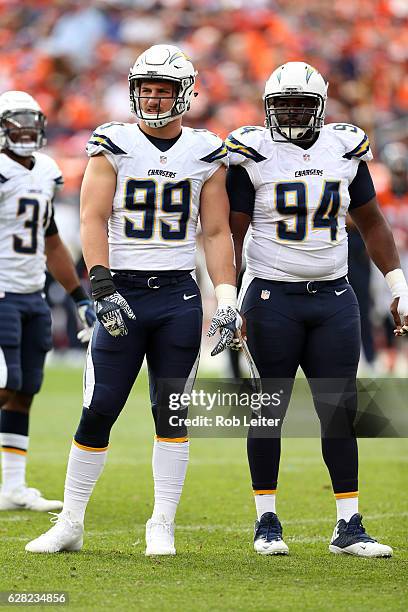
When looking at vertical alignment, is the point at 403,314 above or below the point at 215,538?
above

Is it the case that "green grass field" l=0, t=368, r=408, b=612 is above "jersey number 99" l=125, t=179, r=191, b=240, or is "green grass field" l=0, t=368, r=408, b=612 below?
below

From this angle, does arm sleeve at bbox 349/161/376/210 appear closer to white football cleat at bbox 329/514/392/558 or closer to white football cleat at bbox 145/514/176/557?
white football cleat at bbox 329/514/392/558

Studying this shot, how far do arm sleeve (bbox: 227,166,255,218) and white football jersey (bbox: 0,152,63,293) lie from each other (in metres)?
1.47

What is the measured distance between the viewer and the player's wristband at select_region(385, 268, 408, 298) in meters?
4.43

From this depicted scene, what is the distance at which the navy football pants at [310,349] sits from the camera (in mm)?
4250

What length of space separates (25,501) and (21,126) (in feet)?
6.02

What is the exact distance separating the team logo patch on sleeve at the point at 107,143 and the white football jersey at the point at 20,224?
142 centimetres

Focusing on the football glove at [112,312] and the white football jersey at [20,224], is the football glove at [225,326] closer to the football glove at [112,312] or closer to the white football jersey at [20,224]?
the football glove at [112,312]

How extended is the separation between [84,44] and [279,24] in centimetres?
275

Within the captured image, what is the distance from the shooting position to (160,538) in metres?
4.12

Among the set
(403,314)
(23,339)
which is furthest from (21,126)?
(403,314)

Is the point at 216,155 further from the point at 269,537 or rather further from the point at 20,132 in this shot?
the point at 20,132

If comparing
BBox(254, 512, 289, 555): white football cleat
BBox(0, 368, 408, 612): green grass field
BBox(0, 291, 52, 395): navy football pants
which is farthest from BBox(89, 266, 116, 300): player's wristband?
BBox(0, 291, 52, 395): navy football pants

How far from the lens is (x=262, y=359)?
4.27m
